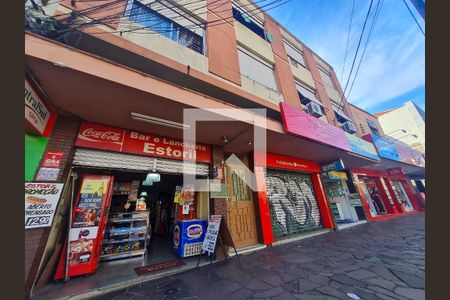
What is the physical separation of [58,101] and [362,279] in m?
7.30

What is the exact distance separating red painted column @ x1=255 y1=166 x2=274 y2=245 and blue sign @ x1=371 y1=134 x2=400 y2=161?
866 cm

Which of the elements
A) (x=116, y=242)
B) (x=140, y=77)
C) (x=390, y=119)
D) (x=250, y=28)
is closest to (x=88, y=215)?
(x=116, y=242)

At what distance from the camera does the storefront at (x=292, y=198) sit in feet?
23.7

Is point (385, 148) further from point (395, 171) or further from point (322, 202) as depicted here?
point (322, 202)

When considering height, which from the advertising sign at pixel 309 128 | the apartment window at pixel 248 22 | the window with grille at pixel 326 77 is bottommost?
the advertising sign at pixel 309 128

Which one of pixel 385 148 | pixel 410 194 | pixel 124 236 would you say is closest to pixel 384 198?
pixel 385 148

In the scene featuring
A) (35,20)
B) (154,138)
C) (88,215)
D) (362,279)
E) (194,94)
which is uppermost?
(35,20)

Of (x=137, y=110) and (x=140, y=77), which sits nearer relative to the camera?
(x=140, y=77)

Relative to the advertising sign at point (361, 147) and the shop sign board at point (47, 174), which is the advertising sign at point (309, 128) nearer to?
the advertising sign at point (361, 147)

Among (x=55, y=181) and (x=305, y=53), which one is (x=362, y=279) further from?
(x=305, y=53)

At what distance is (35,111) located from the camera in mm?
3311

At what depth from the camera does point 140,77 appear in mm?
3488

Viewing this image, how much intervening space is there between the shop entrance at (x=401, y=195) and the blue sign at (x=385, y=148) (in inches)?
193

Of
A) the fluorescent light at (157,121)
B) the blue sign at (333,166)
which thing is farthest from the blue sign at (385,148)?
the fluorescent light at (157,121)
